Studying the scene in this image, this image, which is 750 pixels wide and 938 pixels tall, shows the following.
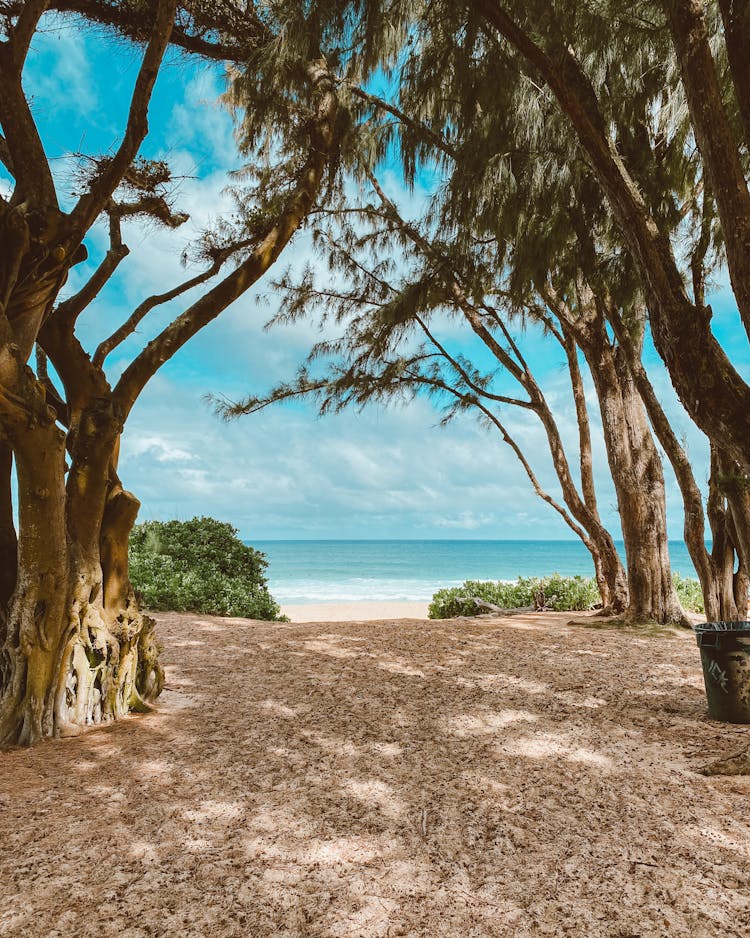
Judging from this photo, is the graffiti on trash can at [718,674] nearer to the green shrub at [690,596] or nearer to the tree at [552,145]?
the tree at [552,145]

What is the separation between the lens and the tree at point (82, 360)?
285cm

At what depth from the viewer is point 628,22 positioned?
3.14m

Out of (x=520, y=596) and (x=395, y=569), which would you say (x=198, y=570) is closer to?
(x=520, y=596)

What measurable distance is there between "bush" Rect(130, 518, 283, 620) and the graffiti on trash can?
5.21 m

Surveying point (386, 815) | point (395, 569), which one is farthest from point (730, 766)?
point (395, 569)

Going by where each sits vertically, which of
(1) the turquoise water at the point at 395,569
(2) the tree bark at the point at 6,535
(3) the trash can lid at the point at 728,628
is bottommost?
(1) the turquoise water at the point at 395,569

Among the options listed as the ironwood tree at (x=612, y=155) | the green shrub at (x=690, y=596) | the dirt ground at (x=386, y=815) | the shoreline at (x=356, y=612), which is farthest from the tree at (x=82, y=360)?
the green shrub at (x=690, y=596)

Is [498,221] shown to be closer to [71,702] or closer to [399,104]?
[399,104]

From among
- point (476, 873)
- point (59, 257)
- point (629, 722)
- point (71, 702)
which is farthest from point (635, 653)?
point (59, 257)

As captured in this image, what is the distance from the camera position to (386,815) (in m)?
2.18

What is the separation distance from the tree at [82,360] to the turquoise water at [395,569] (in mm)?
14625

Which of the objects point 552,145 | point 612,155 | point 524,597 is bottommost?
point 524,597

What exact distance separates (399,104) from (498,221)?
3.66 feet

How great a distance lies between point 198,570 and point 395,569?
27444mm
